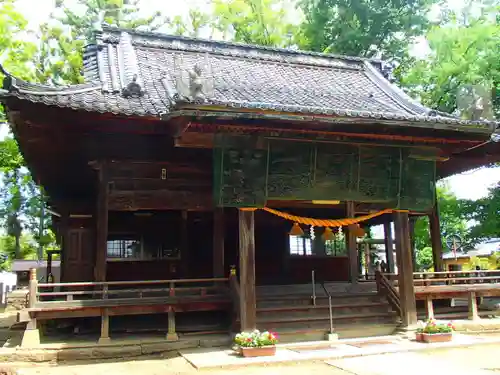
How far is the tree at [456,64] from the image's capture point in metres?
21.5

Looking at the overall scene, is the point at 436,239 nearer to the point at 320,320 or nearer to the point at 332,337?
the point at 320,320

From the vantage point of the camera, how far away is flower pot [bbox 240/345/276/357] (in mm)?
9039

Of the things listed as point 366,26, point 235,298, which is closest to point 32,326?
point 235,298

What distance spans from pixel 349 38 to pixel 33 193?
2982 centimetres

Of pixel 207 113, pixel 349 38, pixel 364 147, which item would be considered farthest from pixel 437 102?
pixel 207 113

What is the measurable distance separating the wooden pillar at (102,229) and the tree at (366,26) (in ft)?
66.6

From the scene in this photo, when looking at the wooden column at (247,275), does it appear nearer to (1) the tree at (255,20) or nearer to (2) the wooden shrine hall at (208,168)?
(2) the wooden shrine hall at (208,168)

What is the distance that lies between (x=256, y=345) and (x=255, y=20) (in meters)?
24.9

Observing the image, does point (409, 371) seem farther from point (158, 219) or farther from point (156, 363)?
point (158, 219)

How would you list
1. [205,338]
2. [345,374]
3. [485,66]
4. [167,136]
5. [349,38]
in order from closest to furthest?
[345,374] → [205,338] → [167,136] → [485,66] → [349,38]

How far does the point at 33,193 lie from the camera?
132 feet

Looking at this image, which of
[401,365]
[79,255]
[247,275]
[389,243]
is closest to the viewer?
[401,365]

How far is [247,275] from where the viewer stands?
10055 millimetres

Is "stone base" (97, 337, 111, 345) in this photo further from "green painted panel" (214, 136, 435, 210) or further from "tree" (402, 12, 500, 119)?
"tree" (402, 12, 500, 119)
